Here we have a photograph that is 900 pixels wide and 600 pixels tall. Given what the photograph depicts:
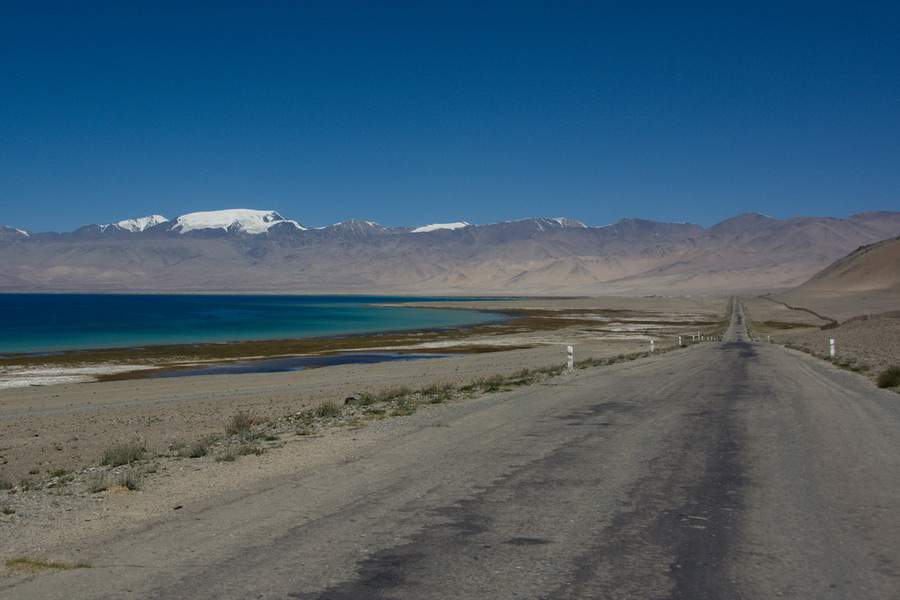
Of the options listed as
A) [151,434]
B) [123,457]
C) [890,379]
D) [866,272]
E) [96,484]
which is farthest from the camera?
[866,272]

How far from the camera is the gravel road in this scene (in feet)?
15.7

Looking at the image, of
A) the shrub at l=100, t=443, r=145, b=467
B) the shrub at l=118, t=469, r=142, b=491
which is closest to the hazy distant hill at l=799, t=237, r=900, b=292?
the shrub at l=100, t=443, r=145, b=467

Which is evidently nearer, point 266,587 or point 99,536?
point 266,587

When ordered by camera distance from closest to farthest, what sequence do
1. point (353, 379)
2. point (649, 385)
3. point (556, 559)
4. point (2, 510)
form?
point (556, 559) → point (2, 510) → point (649, 385) → point (353, 379)

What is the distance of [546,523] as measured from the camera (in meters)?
6.04

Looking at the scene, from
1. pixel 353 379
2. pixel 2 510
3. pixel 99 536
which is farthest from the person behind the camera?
pixel 353 379

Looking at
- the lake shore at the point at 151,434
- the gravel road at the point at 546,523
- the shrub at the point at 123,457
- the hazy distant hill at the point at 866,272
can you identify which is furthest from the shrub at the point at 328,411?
the hazy distant hill at the point at 866,272

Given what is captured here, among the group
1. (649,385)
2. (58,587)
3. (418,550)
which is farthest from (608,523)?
(649,385)

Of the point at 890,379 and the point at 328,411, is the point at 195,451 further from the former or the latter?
the point at 890,379

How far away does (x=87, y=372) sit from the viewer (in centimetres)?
3638

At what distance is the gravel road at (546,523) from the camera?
4.80 m

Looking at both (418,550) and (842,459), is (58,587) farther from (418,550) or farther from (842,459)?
(842,459)

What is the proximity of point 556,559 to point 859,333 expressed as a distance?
40.8 meters

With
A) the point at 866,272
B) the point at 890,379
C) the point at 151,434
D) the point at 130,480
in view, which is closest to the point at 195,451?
the point at 130,480
